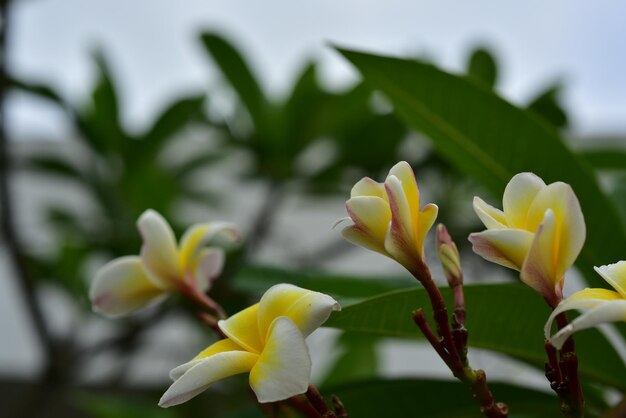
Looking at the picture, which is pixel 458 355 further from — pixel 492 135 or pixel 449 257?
pixel 492 135

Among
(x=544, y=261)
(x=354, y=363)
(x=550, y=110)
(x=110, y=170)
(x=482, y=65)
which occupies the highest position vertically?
(x=110, y=170)

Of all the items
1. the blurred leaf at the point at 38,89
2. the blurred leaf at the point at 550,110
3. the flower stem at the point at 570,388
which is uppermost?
the blurred leaf at the point at 38,89

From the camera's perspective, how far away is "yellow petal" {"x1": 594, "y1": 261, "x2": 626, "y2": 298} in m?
0.28

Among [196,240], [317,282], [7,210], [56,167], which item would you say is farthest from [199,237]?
[56,167]

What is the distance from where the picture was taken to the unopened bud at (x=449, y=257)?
1.06 feet

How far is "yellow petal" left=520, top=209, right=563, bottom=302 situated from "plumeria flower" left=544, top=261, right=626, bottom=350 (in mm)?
18

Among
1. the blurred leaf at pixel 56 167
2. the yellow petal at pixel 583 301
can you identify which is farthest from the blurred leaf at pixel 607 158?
the blurred leaf at pixel 56 167

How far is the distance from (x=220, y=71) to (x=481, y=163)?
923 millimetres

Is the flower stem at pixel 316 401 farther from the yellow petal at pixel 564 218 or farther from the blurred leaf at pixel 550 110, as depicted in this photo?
the blurred leaf at pixel 550 110

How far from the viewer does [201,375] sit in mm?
279

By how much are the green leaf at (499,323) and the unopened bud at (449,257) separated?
0.07 meters

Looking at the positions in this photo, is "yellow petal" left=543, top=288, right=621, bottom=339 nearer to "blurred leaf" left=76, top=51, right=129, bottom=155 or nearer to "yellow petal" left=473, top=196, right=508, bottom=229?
"yellow petal" left=473, top=196, right=508, bottom=229

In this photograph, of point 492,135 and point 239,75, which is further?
point 239,75

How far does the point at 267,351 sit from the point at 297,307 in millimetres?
21
